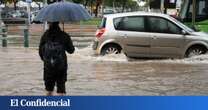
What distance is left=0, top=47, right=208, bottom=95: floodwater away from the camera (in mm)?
13258

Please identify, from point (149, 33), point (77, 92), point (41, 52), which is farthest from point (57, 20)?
point (149, 33)

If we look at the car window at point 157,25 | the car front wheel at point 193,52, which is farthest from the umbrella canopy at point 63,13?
the car front wheel at point 193,52

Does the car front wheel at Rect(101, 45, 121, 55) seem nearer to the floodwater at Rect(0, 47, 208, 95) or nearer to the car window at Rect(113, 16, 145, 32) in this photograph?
the floodwater at Rect(0, 47, 208, 95)

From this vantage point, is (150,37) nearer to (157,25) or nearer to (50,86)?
(157,25)

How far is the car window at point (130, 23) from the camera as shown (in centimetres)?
1997

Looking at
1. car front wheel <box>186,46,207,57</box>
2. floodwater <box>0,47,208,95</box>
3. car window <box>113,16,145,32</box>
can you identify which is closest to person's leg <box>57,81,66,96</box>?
floodwater <box>0,47,208,95</box>

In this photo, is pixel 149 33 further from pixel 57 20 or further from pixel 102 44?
pixel 57 20

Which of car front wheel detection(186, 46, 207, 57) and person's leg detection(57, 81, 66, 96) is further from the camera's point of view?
car front wheel detection(186, 46, 207, 57)

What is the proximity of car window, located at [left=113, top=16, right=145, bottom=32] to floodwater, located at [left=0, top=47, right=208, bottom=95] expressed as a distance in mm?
893

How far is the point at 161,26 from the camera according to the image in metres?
19.9

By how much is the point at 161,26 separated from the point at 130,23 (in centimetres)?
97

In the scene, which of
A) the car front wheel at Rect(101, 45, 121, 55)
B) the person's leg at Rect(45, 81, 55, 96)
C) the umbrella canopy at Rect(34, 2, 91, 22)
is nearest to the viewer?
the umbrella canopy at Rect(34, 2, 91, 22)

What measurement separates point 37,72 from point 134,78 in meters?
2.81

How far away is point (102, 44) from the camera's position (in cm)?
2020
